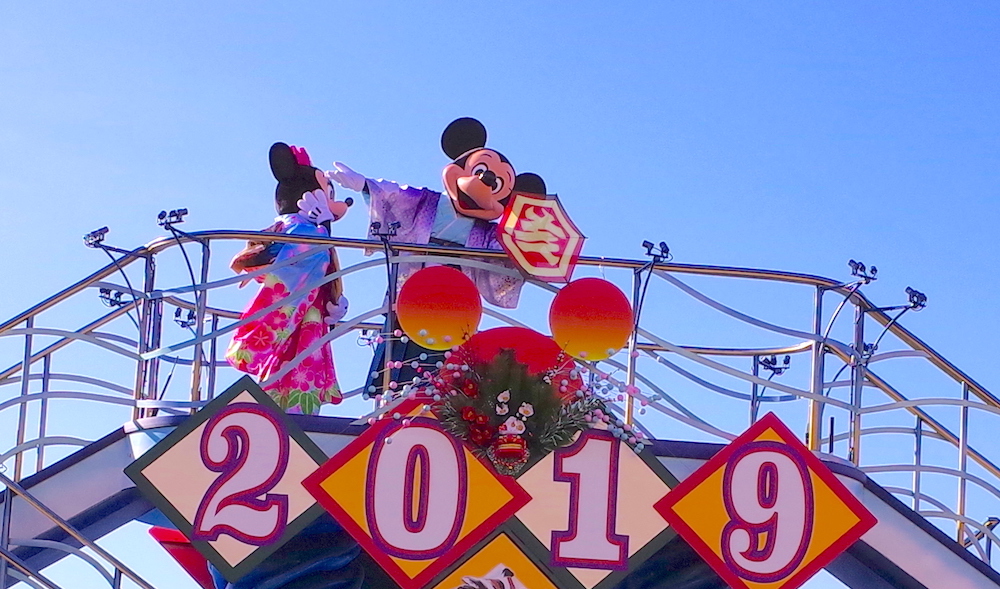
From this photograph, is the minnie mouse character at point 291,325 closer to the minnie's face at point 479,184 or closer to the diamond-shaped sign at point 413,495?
the minnie's face at point 479,184

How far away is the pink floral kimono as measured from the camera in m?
7.48

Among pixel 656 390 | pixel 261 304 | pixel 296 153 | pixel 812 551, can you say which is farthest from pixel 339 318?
pixel 812 551

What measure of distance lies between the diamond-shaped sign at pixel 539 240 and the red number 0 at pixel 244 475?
1205 millimetres

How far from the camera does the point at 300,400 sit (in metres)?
7.52

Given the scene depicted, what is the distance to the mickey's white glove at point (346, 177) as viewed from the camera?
775 centimetres

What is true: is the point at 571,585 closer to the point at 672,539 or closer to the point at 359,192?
the point at 672,539

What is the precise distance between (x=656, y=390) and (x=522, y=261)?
0.78 meters

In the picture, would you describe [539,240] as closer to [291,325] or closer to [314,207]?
[291,325]

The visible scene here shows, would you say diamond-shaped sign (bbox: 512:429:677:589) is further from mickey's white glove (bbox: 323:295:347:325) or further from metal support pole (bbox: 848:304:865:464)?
mickey's white glove (bbox: 323:295:347:325)

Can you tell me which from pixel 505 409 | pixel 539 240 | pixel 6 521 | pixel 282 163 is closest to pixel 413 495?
pixel 505 409

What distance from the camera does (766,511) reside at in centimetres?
686

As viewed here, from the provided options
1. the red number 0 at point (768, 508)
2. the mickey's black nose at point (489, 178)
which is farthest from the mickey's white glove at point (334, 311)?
the red number 0 at point (768, 508)

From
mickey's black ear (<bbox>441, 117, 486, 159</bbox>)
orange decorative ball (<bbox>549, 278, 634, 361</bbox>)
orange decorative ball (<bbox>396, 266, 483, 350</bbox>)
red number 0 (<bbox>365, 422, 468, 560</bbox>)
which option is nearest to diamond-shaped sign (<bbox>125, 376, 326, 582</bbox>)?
red number 0 (<bbox>365, 422, 468, 560</bbox>)

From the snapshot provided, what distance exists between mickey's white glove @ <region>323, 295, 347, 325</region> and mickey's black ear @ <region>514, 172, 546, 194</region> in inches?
42.4
